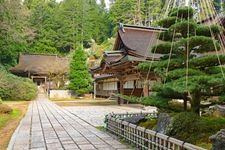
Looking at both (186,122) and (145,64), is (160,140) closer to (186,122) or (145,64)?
(186,122)

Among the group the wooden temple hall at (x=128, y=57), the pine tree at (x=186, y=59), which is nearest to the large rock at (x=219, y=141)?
the pine tree at (x=186, y=59)

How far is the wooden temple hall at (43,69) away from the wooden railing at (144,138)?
29.8m

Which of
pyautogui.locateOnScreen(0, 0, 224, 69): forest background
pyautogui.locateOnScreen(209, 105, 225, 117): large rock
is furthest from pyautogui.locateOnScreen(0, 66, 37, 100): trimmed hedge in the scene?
pyautogui.locateOnScreen(209, 105, 225, 117): large rock

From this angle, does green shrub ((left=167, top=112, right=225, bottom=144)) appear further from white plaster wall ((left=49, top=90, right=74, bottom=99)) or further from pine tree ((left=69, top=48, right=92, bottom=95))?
white plaster wall ((left=49, top=90, right=74, bottom=99))

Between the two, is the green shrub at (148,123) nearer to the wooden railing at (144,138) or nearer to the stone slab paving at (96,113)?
the wooden railing at (144,138)

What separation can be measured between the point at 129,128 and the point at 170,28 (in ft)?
8.41

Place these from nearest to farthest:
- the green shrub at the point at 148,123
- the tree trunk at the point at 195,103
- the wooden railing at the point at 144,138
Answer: the wooden railing at the point at 144,138 < the tree trunk at the point at 195,103 < the green shrub at the point at 148,123

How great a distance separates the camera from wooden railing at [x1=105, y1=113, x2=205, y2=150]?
4.57m

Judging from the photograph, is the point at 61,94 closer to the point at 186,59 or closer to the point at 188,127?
the point at 186,59

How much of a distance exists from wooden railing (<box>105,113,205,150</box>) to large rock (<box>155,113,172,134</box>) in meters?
0.33

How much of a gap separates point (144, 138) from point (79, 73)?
25359 mm

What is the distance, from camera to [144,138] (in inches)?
227

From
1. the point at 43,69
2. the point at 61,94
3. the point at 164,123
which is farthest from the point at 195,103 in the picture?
the point at 43,69

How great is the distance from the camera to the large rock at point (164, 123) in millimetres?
5594
